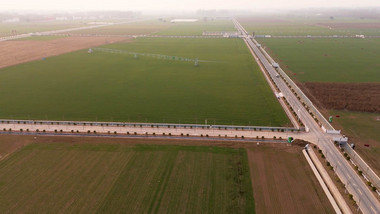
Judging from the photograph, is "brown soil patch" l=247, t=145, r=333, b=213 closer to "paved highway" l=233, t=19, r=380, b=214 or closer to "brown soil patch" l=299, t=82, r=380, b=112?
"paved highway" l=233, t=19, r=380, b=214

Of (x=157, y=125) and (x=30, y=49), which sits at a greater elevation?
(x=30, y=49)

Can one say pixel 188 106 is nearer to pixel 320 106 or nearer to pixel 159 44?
pixel 320 106

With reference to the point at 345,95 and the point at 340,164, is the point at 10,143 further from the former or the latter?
the point at 345,95

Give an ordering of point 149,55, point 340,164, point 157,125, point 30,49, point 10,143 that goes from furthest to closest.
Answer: point 30,49 < point 149,55 < point 157,125 < point 10,143 < point 340,164

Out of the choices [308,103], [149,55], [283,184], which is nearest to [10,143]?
[283,184]

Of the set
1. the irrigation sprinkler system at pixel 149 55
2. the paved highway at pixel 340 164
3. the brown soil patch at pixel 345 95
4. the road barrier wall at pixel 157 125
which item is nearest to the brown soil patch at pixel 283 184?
the paved highway at pixel 340 164

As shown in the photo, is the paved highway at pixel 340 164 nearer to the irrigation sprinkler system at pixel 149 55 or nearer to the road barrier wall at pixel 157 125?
the road barrier wall at pixel 157 125

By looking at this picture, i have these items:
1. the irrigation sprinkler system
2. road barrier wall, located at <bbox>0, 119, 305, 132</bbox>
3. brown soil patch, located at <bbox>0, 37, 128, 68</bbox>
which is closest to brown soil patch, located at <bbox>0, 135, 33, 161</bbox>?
road barrier wall, located at <bbox>0, 119, 305, 132</bbox>

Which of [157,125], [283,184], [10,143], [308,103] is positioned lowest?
[10,143]

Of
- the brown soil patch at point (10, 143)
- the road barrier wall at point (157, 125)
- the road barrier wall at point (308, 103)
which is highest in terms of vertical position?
the road barrier wall at point (308, 103)
